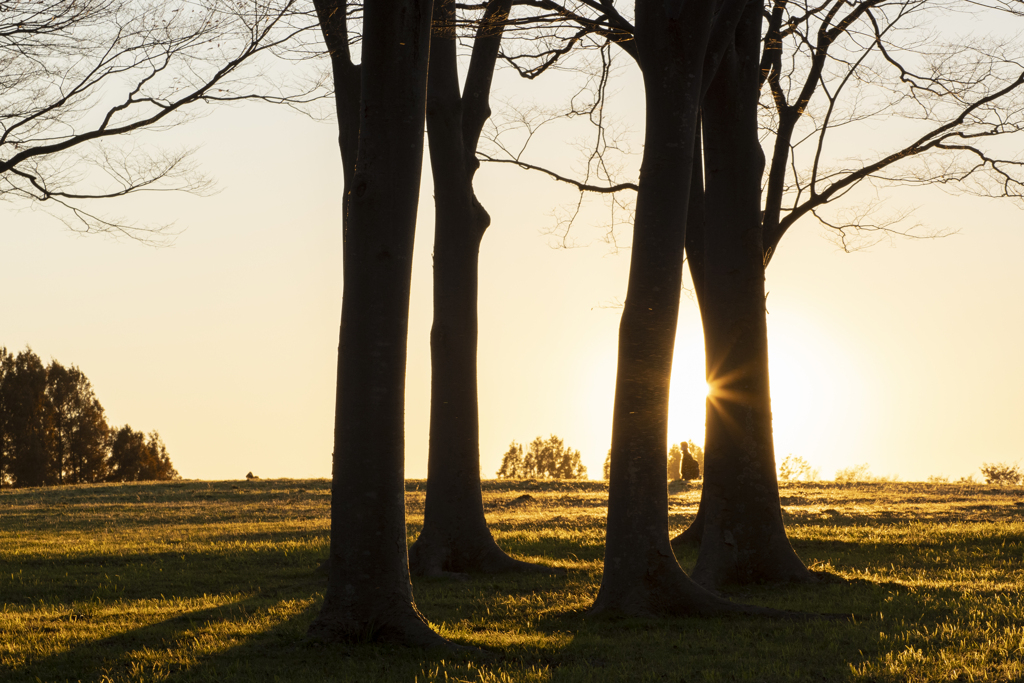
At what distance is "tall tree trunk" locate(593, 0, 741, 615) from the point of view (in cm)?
744

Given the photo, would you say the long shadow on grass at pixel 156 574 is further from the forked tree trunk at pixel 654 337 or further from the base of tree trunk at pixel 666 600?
the forked tree trunk at pixel 654 337

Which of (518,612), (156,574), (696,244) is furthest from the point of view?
(696,244)

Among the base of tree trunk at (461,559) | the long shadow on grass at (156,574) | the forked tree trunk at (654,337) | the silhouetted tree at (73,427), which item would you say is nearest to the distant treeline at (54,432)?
the silhouetted tree at (73,427)

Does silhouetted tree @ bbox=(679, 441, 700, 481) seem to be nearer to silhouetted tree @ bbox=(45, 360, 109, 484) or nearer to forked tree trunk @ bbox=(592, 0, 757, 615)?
forked tree trunk @ bbox=(592, 0, 757, 615)

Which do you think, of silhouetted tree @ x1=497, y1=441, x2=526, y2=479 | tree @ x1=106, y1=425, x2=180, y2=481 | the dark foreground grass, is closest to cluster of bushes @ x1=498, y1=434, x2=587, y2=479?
silhouetted tree @ x1=497, y1=441, x2=526, y2=479

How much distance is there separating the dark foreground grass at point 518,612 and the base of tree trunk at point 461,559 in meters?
0.43

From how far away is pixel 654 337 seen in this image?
761 cm

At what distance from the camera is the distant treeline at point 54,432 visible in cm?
5022

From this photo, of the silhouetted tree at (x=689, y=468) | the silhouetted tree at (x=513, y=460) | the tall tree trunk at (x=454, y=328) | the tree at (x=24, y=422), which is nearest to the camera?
the tall tree trunk at (x=454, y=328)

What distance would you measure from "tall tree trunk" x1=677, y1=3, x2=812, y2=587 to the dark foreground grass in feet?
1.95

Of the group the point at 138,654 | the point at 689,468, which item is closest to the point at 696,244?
the point at 138,654

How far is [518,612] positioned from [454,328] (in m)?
4.36

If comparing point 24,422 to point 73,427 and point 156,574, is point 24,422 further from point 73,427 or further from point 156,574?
point 156,574

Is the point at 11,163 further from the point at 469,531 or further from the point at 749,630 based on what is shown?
the point at 749,630
